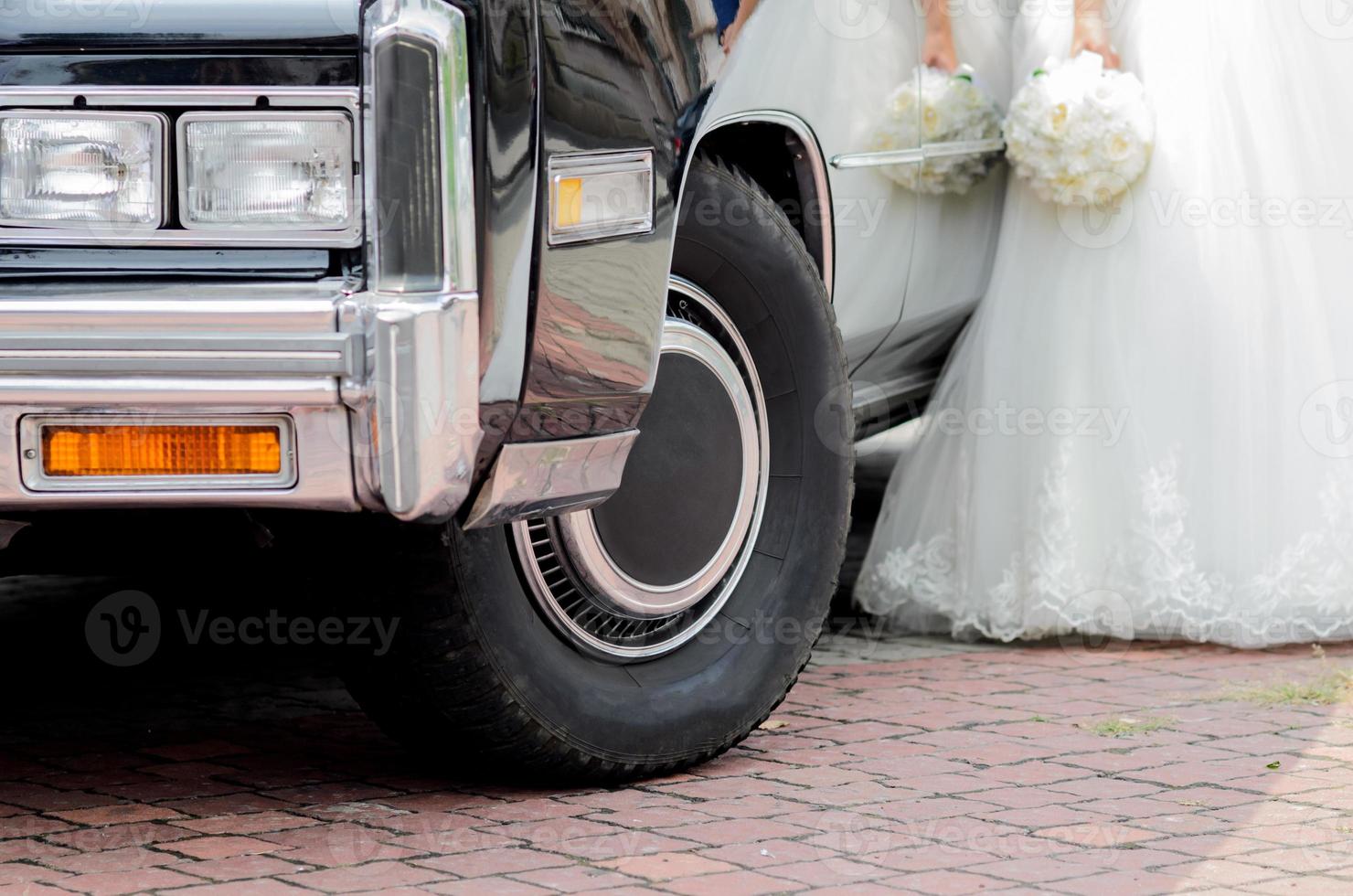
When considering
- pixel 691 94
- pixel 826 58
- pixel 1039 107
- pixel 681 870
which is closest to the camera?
pixel 681 870

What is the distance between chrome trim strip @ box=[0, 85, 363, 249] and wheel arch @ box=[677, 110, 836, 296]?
1158 millimetres

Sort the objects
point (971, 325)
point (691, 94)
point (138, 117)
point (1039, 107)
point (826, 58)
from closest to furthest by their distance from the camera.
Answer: point (138, 117), point (691, 94), point (826, 58), point (1039, 107), point (971, 325)

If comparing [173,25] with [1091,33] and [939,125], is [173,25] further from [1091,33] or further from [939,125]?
[1091,33]

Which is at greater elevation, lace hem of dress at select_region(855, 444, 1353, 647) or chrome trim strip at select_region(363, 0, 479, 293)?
chrome trim strip at select_region(363, 0, 479, 293)

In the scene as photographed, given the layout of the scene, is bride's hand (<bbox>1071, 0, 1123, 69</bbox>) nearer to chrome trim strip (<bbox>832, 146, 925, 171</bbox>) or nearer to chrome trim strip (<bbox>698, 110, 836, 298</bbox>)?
chrome trim strip (<bbox>832, 146, 925, 171</bbox>)

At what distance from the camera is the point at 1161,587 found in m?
3.99

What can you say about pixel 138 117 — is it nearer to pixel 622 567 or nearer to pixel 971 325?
pixel 622 567

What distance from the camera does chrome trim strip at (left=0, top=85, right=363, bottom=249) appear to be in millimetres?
2154

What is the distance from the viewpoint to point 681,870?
7.80ft

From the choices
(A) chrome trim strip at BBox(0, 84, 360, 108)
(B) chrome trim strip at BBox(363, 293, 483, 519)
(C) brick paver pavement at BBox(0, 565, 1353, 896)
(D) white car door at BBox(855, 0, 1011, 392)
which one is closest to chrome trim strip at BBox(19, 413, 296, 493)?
(B) chrome trim strip at BBox(363, 293, 483, 519)

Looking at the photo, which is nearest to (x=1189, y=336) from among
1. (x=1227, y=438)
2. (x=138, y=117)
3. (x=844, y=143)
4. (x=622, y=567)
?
(x=1227, y=438)

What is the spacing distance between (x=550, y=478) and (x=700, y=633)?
636mm

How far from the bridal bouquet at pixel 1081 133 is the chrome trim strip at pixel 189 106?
2.16 m

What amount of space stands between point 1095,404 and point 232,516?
2305 millimetres
